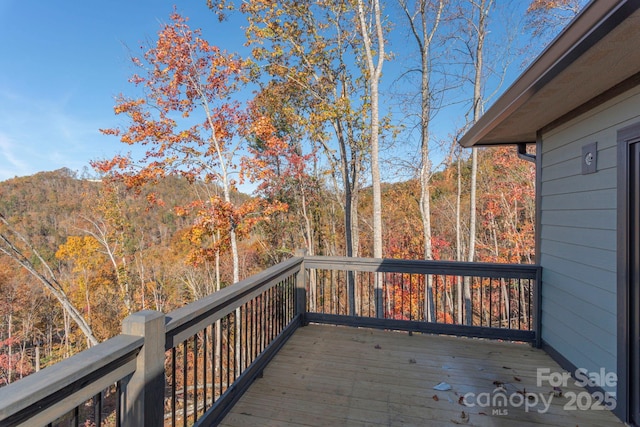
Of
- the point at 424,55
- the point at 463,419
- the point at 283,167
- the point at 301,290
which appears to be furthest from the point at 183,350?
the point at 283,167

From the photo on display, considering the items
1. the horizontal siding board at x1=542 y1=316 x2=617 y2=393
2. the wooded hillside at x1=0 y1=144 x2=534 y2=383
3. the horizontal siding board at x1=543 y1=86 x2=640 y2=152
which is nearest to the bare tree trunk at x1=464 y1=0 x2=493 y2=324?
the wooded hillside at x1=0 y1=144 x2=534 y2=383

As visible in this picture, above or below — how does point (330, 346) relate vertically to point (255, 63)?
below

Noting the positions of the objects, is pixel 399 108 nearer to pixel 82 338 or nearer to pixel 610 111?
pixel 610 111

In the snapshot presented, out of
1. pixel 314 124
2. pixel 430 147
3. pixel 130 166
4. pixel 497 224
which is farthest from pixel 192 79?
pixel 497 224

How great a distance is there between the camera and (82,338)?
16.8 metres

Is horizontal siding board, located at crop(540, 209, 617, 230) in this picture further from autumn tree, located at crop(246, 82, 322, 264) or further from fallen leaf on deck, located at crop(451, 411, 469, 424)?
autumn tree, located at crop(246, 82, 322, 264)

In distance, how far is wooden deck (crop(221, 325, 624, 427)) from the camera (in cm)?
205

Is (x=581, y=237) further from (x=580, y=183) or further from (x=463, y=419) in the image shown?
(x=463, y=419)

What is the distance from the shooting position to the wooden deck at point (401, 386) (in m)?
2.05

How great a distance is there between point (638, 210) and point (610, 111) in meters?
0.74

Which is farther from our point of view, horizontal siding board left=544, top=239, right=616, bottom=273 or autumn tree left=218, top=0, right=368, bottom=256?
autumn tree left=218, top=0, right=368, bottom=256

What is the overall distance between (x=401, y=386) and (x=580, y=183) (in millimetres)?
2224

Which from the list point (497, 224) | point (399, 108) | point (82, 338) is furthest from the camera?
point (82, 338)

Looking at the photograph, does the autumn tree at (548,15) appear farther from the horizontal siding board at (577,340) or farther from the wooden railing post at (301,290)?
the wooden railing post at (301,290)
